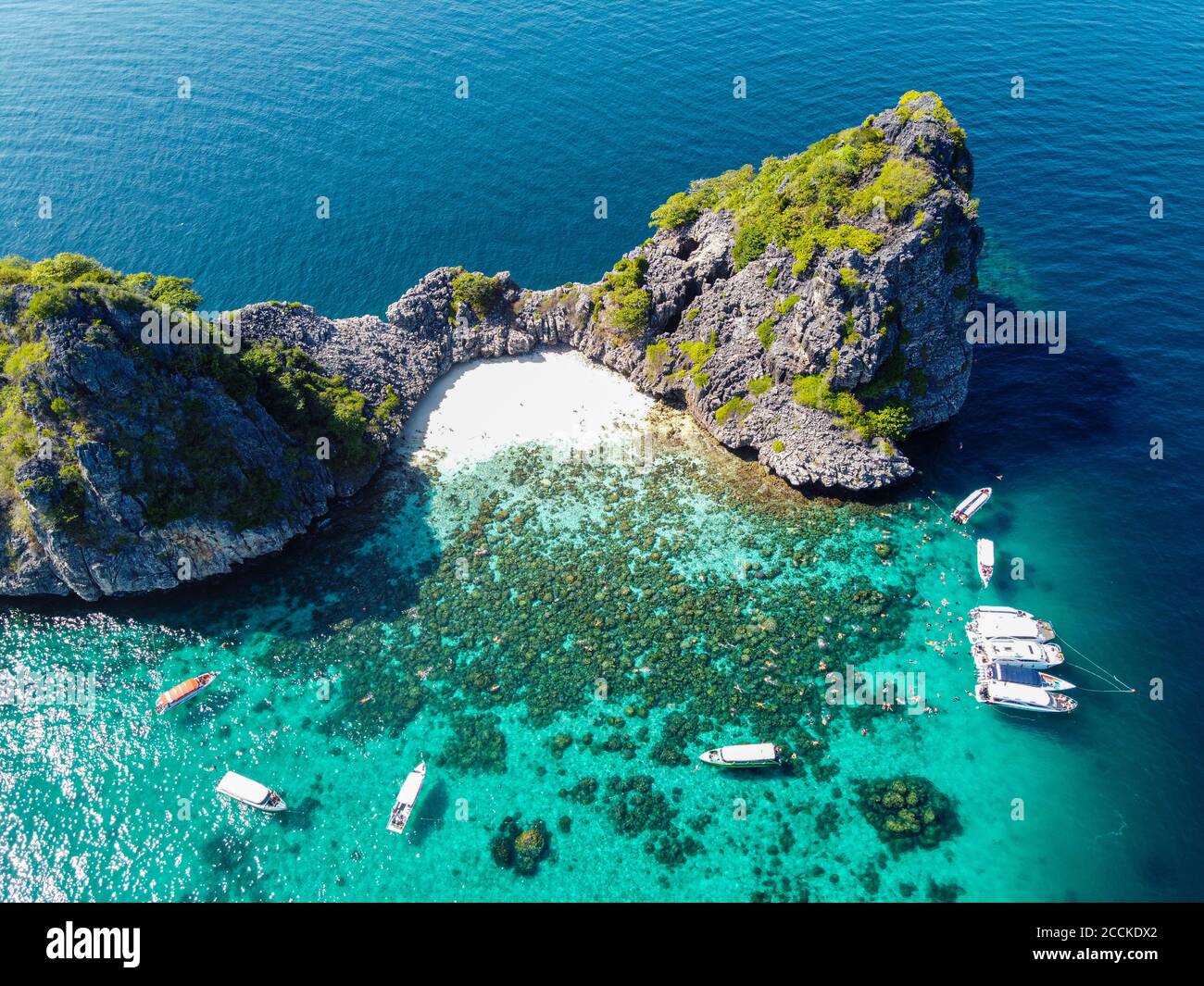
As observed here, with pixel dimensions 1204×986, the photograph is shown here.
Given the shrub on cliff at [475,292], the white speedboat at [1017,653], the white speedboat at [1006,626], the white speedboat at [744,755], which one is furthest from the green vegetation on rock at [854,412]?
the shrub on cliff at [475,292]

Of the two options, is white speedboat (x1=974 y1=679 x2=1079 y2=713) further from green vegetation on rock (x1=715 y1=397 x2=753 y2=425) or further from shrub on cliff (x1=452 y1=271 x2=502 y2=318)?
shrub on cliff (x1=452 y1=271 x2=502 y2=318)

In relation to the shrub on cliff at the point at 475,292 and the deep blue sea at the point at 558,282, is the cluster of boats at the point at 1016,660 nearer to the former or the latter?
the deep blue sea at the point at 558,282

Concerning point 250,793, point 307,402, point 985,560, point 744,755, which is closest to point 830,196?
point 985,560

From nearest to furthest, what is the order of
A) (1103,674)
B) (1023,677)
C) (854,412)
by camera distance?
1. (1023,677)
2. (1103,674)
3. (854,412)

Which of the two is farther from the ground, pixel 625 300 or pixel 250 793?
pixel 625 300

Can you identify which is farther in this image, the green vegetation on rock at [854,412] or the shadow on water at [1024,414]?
the shadow on water at [1024,414]

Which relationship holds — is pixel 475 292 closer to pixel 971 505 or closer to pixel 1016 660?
pixel 971 505
